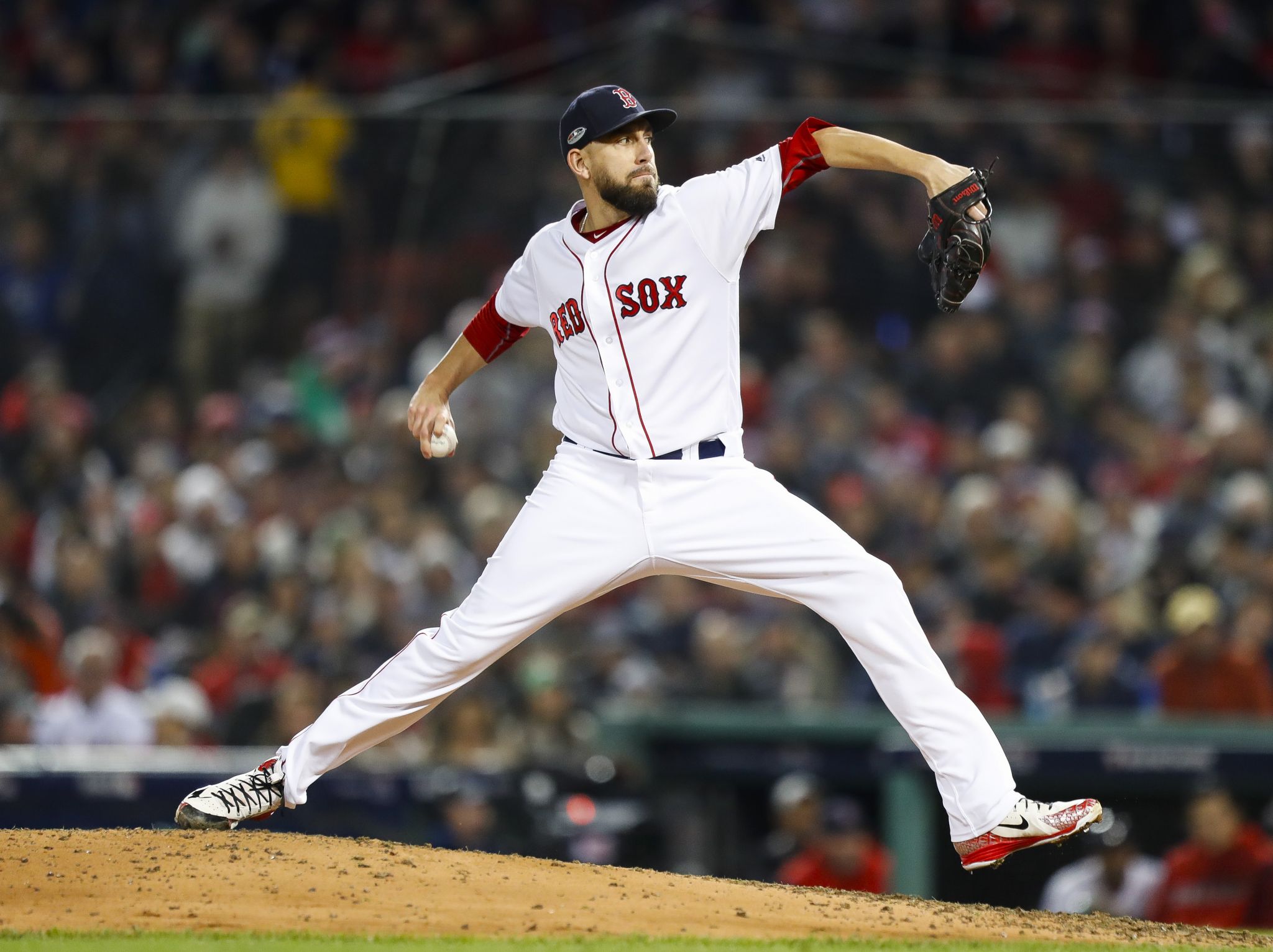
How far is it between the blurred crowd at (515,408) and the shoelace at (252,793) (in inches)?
134

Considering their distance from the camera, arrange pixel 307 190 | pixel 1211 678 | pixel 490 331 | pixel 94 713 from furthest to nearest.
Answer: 1. pixel 307 190
2. pixel 94 713
3. pixel 1211 678
4. pixel 490 331

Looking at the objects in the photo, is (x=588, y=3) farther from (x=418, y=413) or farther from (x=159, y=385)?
(x=418, y=413)

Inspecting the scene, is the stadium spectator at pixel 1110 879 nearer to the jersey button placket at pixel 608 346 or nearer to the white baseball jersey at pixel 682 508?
the white baseball jersey at pixel 682 508

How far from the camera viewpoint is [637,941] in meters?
4.05

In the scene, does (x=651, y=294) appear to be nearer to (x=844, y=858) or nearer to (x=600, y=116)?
(x=600, y=116)

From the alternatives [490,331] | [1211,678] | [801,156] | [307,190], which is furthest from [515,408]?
[801,156]

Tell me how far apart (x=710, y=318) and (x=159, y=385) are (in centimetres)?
632

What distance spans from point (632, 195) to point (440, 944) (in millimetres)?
1847

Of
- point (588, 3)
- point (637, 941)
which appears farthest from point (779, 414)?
point (637, 941)

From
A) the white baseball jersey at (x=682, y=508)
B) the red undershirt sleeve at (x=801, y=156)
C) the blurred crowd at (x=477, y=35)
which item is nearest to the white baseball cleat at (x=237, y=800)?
the white baseball jersey at (x=682, y=508)

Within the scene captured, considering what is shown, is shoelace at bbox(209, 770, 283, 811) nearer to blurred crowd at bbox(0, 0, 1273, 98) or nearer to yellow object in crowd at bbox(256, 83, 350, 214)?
yellow object in crowd at bbox(256, 83, 350, 214)

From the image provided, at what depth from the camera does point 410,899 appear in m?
4.43

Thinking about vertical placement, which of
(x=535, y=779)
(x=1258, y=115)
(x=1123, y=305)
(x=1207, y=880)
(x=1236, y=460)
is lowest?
(x=1207, y=880)

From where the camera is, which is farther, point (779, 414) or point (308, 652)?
point (779, 414)
